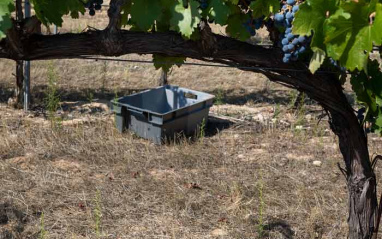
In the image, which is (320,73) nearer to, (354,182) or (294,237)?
(354,182)

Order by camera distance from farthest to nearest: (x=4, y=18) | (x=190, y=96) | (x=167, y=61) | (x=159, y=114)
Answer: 1. (x=190, y=96)
2. (x=159, y=114)
3. (x=167, y=61)
4. (x=4, y=18)

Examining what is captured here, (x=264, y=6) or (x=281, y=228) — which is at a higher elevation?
(x=264, y=6)

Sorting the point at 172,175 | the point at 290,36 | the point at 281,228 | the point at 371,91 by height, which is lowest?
the point at 281,228

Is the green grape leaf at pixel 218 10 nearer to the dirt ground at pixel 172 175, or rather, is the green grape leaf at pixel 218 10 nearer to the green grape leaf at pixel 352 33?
the green grape leaf at pixel 352 33

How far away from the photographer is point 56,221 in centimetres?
428

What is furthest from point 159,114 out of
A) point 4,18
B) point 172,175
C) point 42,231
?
point 4,18

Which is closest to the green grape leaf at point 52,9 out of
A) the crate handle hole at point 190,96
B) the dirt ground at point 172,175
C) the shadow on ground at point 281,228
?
the dirt ground at point 172,175

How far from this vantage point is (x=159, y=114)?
5.57 meters

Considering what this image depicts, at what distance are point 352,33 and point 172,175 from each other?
310cm

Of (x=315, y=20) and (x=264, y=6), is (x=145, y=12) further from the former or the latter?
(x=315, y=20)

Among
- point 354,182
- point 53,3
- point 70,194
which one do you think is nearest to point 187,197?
point 70,194

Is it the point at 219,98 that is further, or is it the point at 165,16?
the point at 219,98

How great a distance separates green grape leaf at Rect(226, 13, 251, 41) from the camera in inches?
106

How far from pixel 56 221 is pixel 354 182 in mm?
2179
